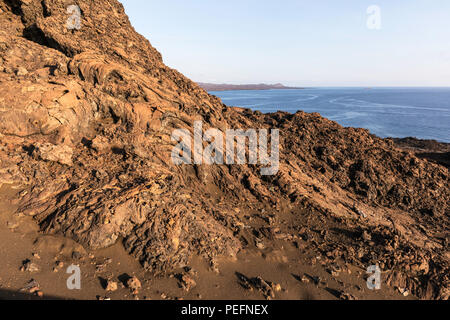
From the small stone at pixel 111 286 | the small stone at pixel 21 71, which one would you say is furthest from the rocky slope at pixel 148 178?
the small stone at pixel 111 286

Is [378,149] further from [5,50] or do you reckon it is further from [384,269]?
[5,50]

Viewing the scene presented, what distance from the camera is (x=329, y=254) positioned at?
7449 mm

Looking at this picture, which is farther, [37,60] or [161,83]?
[161,83]

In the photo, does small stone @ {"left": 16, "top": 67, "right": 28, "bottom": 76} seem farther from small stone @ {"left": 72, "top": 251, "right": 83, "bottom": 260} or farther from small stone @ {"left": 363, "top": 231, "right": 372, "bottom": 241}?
small stone @ {"left": 363, "top": 231, "right": 372, "bottom": 241}

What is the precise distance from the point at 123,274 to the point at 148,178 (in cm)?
276

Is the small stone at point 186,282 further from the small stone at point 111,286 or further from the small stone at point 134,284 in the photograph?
the small stone at point 111,286

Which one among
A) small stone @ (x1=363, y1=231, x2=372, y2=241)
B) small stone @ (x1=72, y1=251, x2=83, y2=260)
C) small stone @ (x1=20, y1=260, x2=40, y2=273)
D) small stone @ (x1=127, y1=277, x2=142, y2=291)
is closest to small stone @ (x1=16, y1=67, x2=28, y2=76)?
small stone @ (x1=20, y1=260, x2=40, y2=273)

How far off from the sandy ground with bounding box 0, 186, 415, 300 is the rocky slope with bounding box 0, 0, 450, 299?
11.9 inches

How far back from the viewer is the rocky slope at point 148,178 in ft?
20.5

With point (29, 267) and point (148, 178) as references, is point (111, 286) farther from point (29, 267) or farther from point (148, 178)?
point (148, 178)

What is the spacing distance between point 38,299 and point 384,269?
934cm
